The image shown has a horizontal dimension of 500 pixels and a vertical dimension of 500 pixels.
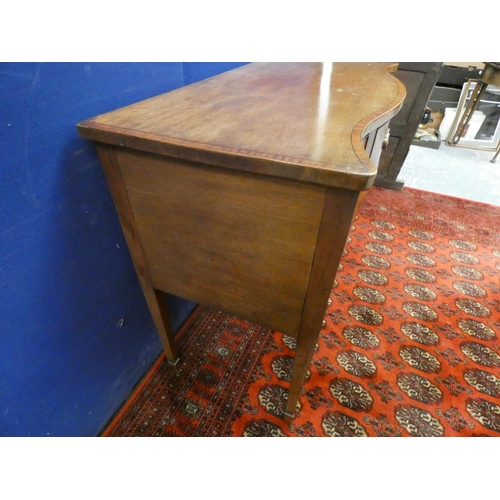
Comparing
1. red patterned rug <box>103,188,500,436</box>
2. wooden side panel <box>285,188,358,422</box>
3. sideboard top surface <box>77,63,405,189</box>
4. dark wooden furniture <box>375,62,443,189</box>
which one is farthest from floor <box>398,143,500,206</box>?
wooden side panel <box>285,188,358,422</box>

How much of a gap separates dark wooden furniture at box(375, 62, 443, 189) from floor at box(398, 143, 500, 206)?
0.53 ft

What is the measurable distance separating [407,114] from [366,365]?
1.65 metres

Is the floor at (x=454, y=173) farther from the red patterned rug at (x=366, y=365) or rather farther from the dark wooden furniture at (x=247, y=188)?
the dark wooden furniture at (x=247, y=188)

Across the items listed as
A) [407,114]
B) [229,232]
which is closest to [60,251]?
[229,232]

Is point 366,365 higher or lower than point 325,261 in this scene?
lower

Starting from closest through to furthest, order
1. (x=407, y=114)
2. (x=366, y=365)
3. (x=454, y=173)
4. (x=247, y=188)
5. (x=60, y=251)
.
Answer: (x=247, y=188) < (x=60, y=251) < (x=366, y=365) < (x=407, y=114) < (x=454, y=173)

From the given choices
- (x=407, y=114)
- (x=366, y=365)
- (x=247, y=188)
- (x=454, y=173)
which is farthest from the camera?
(x=454, y=173)

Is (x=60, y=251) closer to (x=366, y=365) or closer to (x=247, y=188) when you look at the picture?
(x=247, y=188)

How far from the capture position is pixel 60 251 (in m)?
0.71

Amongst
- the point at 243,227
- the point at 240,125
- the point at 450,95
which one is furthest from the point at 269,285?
the point at 450,95

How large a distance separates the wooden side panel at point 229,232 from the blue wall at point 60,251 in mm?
122

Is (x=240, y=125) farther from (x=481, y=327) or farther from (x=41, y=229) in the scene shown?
(x=481, y=327)

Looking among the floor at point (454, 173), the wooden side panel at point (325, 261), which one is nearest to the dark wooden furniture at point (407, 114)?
the floor at point (454, 173)

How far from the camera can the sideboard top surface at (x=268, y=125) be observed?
0.51 metres
